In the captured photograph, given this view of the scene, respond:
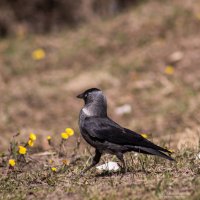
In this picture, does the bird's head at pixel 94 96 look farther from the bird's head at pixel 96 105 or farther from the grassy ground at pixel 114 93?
the grassy ground at pixel 114 93

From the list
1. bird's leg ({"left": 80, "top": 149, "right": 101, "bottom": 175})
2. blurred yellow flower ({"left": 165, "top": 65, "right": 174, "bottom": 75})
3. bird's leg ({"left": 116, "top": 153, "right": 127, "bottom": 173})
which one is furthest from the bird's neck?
blurred yellow flower ({"left": 165, "top": 65, "right": 174, "bottom": 75})

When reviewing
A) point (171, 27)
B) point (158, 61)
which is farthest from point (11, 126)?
point (171, 27)

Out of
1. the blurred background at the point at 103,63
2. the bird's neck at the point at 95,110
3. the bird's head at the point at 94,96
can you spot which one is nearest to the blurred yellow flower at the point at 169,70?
the blurred background at the point at 103,63

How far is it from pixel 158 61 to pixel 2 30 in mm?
4191

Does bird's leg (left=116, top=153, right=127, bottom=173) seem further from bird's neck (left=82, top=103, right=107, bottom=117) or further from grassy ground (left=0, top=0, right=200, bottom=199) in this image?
bird's neck (left=82, top=103, right=107, bottom=117)

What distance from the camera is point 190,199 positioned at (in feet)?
14.4

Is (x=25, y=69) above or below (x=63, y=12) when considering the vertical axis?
below

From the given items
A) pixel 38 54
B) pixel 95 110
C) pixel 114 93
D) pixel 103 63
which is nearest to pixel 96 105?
pixel 95 110

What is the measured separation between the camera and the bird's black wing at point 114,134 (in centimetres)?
525

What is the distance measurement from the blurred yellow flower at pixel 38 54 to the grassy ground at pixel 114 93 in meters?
0.10

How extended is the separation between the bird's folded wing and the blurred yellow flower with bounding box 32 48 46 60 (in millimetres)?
6998

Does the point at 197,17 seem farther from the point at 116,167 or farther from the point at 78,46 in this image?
the point at 116,167

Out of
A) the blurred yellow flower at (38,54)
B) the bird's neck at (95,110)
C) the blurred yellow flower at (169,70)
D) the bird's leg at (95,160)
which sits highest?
the blurred yellow flower at (38,54)

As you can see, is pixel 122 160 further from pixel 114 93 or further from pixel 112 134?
pixel 114 93
